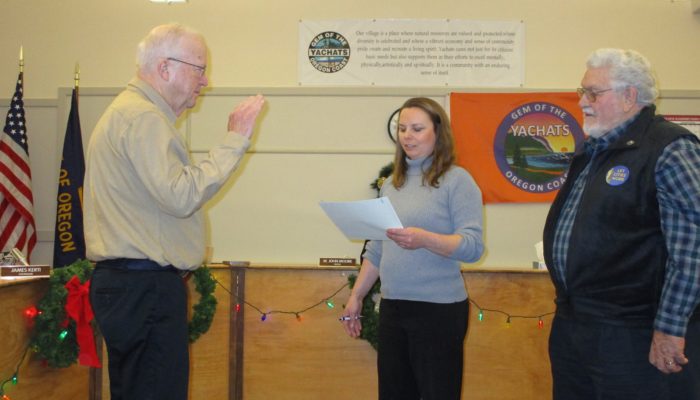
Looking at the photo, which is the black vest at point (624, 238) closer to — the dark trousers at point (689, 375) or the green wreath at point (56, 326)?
the dark trousers at point (689, 375)

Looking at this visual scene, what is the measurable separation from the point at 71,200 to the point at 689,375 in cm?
415

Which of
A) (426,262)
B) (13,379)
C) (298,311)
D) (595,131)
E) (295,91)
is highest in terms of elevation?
(295,91)

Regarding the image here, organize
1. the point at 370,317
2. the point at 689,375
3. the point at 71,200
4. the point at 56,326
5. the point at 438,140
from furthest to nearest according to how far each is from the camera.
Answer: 1. the point at 71,200
2. the point at 370,317
3. the point at 56,326
4. the point at 438,140
5. the point at 689,375

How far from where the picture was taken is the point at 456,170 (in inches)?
89.1

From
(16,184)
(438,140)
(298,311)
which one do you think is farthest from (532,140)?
(16,184)

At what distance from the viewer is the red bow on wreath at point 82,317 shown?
281cm

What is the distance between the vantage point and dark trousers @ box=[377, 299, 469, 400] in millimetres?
2084

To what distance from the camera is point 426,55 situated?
16.0 ft

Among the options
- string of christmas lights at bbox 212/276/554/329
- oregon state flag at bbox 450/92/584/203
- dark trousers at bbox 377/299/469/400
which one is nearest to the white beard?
dark trousers at bbox 377/299/469/400

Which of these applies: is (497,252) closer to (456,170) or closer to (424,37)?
(424,37)

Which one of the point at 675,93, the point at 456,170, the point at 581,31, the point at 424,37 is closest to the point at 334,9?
the point at 424,37

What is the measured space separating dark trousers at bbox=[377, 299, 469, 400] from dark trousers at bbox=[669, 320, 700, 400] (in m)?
0.65

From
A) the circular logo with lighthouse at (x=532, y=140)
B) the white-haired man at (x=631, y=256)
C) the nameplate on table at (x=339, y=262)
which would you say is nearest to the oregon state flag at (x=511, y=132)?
the circular logo with lighthouse at (x=532, y=140)

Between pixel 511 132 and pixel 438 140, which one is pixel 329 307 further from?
pixel 511 132
